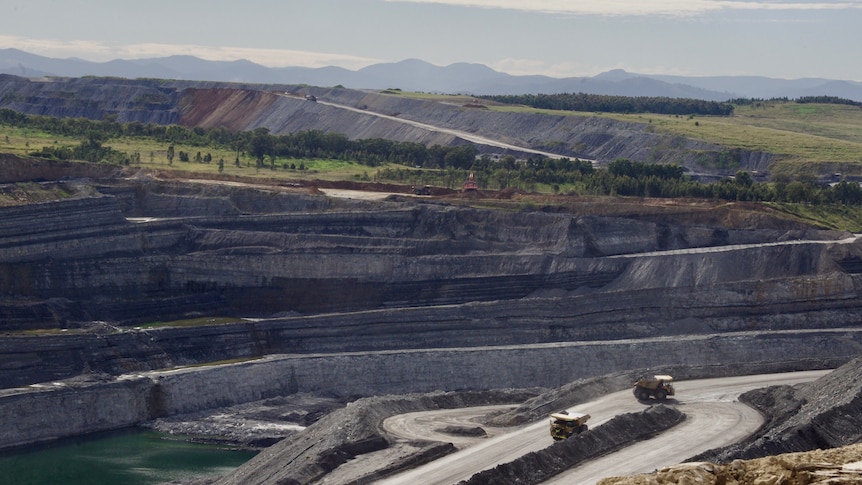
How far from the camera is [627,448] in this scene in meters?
45.5

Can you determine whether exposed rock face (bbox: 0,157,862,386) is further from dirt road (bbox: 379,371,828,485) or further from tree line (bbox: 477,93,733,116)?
tree line (bbox: 477,93,733,116)

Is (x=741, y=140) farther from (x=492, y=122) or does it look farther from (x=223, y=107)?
(x=223, y=107)

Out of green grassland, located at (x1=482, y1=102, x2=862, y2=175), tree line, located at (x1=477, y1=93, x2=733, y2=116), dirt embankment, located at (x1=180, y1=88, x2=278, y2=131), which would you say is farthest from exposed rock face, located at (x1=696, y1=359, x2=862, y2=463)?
tree line, located at (x1=477, y1=93, x2=733, y2=116)

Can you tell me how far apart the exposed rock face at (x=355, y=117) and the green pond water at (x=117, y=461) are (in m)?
77.3

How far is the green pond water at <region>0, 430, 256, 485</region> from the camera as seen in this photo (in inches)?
2152

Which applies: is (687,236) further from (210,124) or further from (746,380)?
(210,124)

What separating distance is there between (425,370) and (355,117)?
98.2 metres

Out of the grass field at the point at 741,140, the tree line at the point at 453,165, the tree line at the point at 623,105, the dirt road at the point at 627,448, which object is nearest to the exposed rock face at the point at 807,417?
the dirt road at the point at 627,448

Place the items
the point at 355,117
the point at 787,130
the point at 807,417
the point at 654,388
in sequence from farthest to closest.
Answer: the point at 355,117 → the point at 787,130 → the point at 654,388 → the point at 807,417

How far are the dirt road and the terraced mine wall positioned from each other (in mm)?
3893

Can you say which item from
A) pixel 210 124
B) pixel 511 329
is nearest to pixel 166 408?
pixel 511 329

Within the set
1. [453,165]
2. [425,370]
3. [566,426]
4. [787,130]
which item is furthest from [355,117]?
[566,426]

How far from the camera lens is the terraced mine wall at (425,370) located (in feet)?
208

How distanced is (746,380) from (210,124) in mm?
119130
